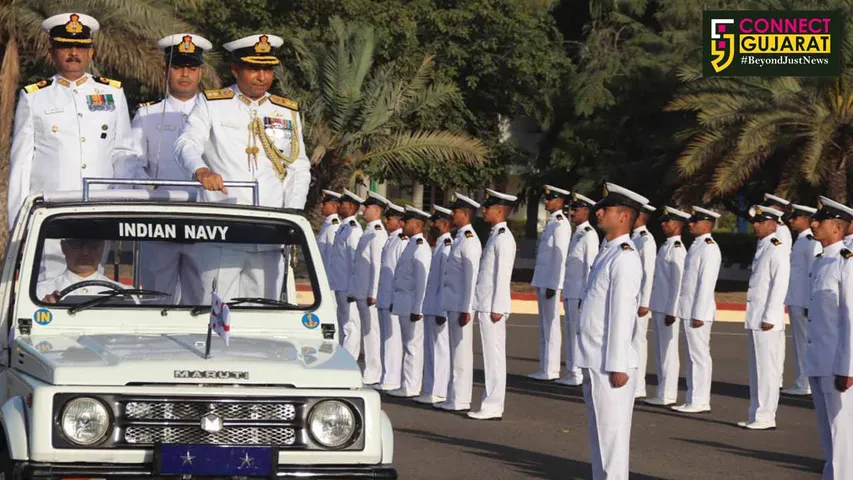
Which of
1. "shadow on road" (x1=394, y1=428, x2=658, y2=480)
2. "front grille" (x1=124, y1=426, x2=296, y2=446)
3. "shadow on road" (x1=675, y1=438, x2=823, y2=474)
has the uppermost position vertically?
"front grille" (x1=124, y1=426, x2=296, y2=446)

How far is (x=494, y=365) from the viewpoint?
14.5 metres

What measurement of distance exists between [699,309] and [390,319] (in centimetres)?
382

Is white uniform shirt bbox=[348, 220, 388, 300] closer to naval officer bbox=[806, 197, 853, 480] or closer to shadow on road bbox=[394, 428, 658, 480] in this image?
shadow on road bbox=[394, 428, 658, 480]

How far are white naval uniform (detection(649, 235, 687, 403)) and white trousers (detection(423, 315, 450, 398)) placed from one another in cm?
212

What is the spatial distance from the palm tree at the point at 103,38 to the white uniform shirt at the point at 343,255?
7662mm

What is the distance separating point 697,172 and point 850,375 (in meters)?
22.1

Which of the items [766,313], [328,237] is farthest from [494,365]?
[328,237]

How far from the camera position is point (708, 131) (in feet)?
103

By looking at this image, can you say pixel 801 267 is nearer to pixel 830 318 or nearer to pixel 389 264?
pixel 389 264

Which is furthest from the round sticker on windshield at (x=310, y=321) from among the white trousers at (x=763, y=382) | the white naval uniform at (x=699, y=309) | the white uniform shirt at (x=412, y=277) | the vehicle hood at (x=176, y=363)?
the white uniform shirt at (x=412, y=277)

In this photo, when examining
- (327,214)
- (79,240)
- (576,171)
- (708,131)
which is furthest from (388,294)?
(576,171)

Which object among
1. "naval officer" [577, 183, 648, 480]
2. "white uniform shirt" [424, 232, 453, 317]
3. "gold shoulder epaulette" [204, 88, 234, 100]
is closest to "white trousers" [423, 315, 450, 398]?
"white uniform shirt" [424, 232, 453, 317]

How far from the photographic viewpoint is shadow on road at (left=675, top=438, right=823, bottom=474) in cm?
1188

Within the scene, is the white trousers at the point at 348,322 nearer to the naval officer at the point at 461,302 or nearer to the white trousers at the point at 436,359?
the white trousers at the point at 436,359
